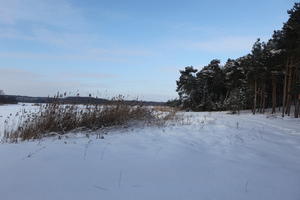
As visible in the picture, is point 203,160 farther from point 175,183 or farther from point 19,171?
point 19,171

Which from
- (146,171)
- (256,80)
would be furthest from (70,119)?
(256,80)

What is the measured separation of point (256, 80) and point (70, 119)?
27371 millimetres

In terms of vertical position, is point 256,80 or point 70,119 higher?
point 256,80

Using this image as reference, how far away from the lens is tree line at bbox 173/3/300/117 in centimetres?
2270

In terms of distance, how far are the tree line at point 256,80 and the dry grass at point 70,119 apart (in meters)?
14.5

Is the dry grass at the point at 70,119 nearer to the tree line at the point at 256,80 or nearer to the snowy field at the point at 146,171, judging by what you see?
the snowy field at the point at 146,171

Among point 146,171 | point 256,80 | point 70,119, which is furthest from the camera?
point 256,80

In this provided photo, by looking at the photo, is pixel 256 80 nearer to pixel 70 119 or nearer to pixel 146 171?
pixel 70 119

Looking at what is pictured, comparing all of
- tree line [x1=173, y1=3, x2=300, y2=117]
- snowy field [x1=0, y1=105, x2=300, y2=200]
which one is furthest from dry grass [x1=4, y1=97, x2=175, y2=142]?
tree line [x1=173, y1=3, x2=300, y2=117]

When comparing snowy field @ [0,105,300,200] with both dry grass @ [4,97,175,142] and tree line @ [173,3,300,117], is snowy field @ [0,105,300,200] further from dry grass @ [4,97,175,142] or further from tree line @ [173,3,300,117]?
tree line @ [173,3,300,117]

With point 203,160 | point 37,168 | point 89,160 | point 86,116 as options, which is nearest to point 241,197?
point 203,160

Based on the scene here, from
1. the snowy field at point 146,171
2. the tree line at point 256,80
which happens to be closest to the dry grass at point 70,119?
the snowy field at point 146,171

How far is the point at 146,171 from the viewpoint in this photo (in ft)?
13.2

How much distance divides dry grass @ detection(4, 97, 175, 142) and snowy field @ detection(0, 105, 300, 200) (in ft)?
6.24
